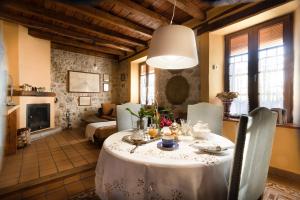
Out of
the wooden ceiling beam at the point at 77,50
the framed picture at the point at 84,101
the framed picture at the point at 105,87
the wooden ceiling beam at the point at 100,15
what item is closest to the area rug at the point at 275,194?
the wooden ceiling beam at the point at 100,15

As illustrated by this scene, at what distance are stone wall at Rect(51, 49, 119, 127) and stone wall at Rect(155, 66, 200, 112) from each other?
2.67 meters

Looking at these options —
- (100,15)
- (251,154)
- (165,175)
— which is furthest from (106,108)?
(251,154)

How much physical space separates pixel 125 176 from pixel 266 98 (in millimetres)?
2642

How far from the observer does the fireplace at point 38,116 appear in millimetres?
4016

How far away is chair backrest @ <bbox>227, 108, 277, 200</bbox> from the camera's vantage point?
33.0 inches

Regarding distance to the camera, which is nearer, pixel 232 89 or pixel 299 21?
pixel 299 21

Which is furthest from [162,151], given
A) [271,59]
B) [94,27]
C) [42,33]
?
[42,33]

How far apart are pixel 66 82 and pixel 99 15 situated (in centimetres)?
318

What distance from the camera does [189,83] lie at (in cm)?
354

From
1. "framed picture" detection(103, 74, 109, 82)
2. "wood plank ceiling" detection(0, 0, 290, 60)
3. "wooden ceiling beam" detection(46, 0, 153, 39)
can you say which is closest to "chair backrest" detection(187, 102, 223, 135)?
"wood plank ceiling" detection(0, 0, 290, 60)

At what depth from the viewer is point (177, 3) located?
2.70 metres

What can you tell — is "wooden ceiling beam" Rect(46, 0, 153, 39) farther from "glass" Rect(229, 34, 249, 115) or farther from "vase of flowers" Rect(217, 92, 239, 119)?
"vase of flowers" Rect(217, 92, 239, 119)

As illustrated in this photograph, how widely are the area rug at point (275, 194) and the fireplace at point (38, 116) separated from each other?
126 inches

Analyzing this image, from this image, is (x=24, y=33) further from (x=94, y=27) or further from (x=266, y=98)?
(x=266, y=98)
